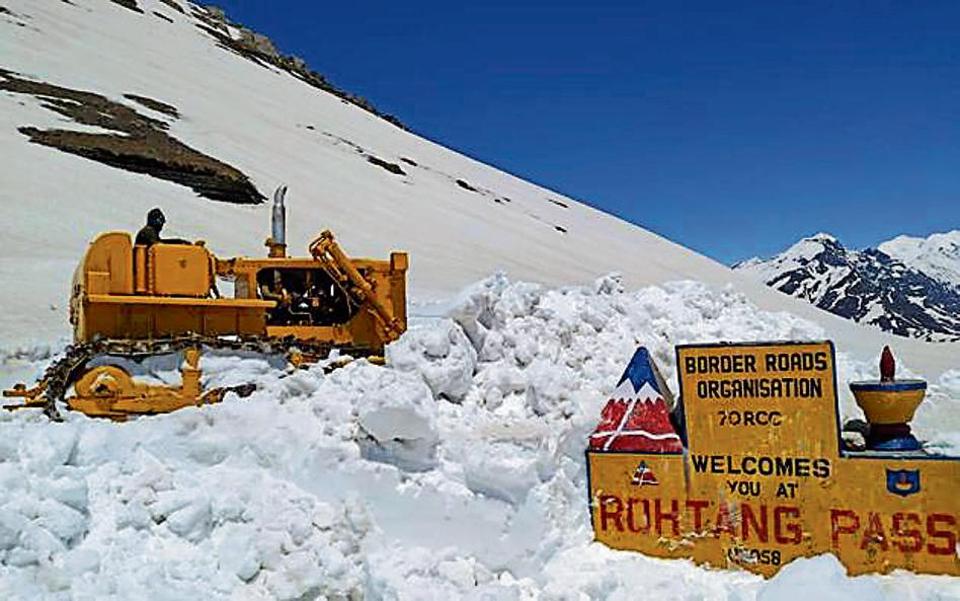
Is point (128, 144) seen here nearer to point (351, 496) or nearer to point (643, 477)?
point (351, 496)

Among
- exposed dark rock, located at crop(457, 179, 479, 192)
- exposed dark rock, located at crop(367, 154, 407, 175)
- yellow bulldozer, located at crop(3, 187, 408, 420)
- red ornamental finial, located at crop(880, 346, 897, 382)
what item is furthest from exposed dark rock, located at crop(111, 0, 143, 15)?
red ornamental finial, located at crop(880, 346, 897, 382)

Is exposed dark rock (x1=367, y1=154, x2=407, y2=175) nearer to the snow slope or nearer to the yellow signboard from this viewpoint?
the snow slope

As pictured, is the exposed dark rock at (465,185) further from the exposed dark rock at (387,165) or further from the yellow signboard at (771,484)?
the yellow signboard at (771,484)

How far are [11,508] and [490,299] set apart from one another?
4814 mm

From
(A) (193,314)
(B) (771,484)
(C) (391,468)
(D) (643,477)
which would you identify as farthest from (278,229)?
(B) (771,484)

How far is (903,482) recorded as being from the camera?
199 inches

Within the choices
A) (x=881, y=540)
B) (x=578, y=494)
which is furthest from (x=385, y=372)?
(x=881, y=540)

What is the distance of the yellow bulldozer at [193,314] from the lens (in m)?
7.17

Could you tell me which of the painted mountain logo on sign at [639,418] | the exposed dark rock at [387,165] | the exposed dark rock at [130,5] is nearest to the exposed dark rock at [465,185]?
the exposed dark rock at [387,165]

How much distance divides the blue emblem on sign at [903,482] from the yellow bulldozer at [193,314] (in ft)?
15.3

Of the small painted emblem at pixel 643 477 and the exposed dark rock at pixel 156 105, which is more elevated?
the exposed dark rock at pixel 156 105

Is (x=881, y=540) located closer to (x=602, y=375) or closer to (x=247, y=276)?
(x=602, y=375)

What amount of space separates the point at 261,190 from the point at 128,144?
451 cm

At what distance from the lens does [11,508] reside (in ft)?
14.1
